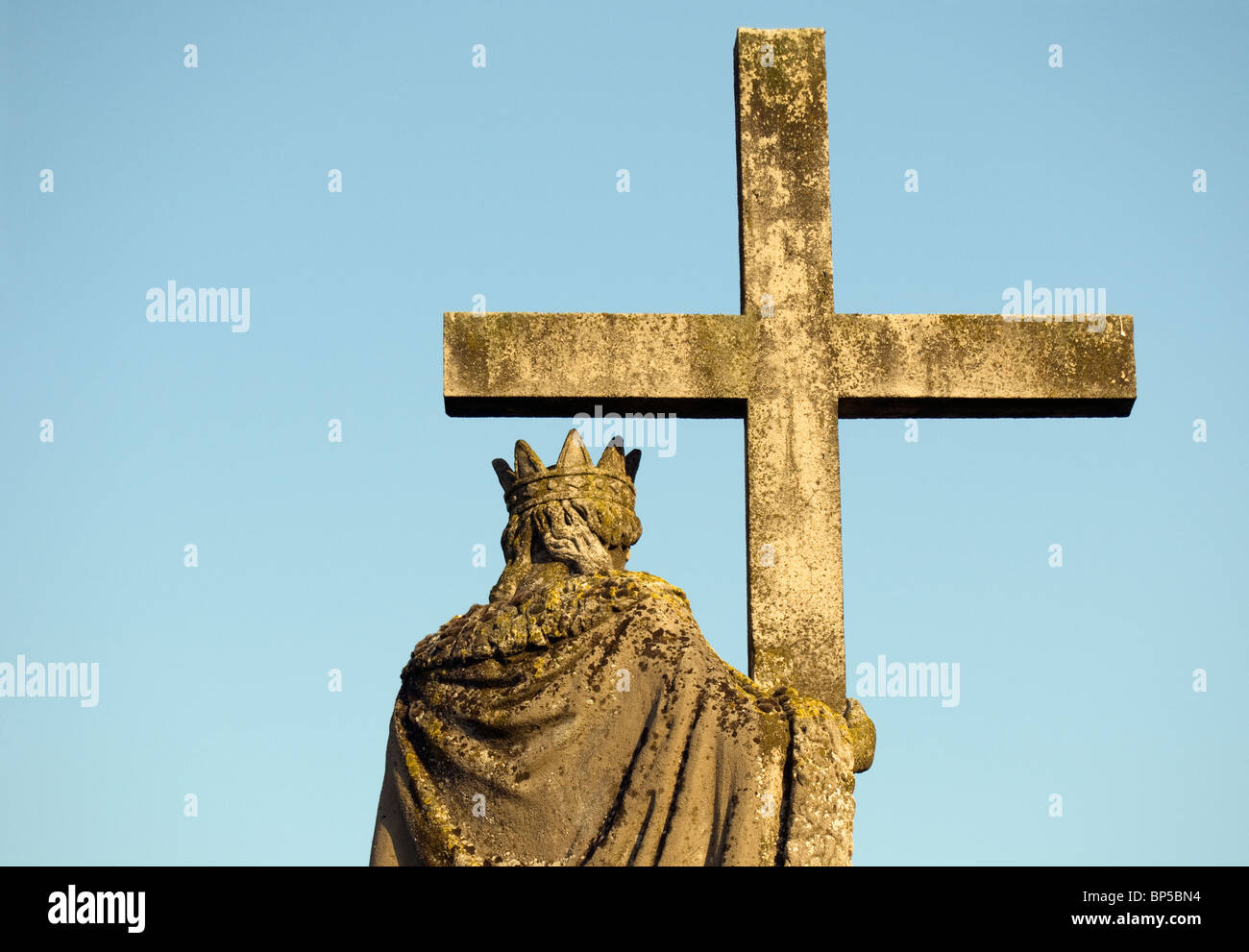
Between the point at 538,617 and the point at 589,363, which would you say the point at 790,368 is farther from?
the point at 538,617

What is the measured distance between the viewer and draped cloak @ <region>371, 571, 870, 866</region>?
7449 millimetres

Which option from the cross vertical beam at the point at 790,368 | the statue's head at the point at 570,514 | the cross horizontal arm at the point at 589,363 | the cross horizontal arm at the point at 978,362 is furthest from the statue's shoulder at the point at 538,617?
the cross horizontal arm at the point at 978,362

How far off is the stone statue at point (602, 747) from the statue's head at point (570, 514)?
0.95 ft

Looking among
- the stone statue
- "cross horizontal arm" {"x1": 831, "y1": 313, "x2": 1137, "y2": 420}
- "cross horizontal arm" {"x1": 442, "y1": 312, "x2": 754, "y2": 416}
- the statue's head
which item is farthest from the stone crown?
"cross horizontal arm" {"x1": 831, "y1": 313, "x2": 1137, "y2": 420}

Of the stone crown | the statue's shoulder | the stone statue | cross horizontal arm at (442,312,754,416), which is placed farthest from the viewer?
cross horizontal arm at (442,312,754,416)

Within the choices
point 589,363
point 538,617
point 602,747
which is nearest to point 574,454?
point 589,363

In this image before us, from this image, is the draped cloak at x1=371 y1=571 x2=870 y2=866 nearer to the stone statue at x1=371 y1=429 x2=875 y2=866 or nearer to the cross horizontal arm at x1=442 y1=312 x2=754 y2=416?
the stone statue at x1=371 y1=429 x2=875 y2=866

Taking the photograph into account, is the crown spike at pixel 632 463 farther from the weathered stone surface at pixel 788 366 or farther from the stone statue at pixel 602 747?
the stone statue at pixel 602 747

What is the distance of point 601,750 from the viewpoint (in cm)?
771

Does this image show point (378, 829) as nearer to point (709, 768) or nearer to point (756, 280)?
point (709, 768)

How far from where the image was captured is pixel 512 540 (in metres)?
8.54

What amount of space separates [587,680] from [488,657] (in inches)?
15.5
